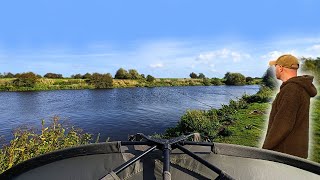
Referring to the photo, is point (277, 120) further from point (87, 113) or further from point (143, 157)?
point (87, 113)

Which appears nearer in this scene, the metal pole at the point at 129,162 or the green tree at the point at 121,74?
the metal pole at the point at 129,162

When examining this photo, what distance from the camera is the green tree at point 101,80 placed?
8062 cm

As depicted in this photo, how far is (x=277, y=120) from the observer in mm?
3023

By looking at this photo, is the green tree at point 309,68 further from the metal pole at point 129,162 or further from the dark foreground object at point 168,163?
the metal pole at point 129,162

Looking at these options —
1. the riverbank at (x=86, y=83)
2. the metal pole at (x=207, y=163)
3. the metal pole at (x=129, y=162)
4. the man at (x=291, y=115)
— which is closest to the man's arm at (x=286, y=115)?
the man at (x=291, y=115)

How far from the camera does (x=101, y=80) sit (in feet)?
268

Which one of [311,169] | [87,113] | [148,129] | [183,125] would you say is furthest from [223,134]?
[87,113]

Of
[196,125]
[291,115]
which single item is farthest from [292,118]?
[196,125]

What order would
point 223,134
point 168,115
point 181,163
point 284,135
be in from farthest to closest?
point 168,115, point 223,134, point 284,135, point 181,163

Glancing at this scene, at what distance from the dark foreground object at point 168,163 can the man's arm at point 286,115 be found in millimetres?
1106

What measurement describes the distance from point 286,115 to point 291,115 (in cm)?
4

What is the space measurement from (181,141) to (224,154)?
24 cm

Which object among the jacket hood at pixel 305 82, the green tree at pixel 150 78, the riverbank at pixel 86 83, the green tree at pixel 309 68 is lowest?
the riverbank at pixel 86 83

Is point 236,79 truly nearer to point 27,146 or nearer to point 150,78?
point 150,78
